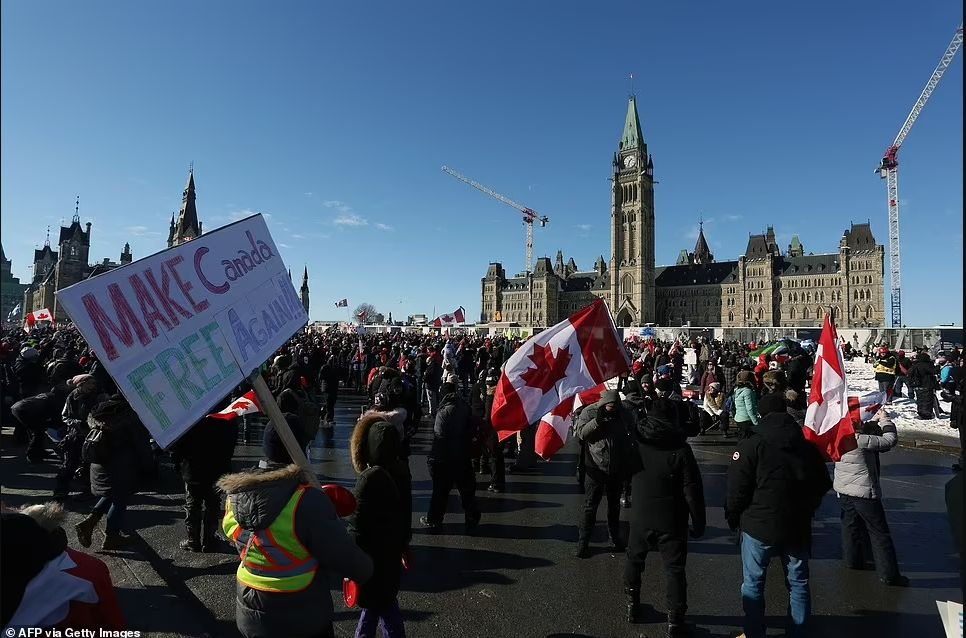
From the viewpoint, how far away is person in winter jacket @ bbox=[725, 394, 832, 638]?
385 centimetres

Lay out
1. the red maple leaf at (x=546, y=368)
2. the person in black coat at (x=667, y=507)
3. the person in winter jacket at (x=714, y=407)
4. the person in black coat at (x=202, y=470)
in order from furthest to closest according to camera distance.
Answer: the person in winter jacket at (x=714, y=407) → the red maple leaf at (x=546, y=368) → the person in black coat at (x=202, y=470) → the person in black coat at (x=667, y=507)

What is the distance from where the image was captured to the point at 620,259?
108 m

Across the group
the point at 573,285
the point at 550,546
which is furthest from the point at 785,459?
the point at 573,285

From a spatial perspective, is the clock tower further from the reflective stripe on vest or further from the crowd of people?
the reflective stripe on vest

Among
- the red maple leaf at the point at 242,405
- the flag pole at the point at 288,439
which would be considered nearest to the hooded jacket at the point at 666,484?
the flag pole at the point at 288,439

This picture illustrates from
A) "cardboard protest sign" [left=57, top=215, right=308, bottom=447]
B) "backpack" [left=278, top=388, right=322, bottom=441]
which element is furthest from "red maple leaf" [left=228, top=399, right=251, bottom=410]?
"cardboard protest sign" [left=57, top=215, right=308, bottom=447]

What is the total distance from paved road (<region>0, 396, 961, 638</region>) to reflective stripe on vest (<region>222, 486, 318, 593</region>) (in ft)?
6.17

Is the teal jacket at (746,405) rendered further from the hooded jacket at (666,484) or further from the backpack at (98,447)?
the backpack at (98,447)

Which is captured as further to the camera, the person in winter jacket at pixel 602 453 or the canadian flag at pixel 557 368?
the canadian flag at pixel 557 368

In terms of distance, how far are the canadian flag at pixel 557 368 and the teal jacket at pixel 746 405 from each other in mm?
3104

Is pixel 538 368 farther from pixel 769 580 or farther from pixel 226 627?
pixel 226 627

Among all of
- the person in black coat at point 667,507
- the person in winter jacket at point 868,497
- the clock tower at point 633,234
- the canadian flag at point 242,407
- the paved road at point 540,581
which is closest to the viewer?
the person in black coat at point 667,507

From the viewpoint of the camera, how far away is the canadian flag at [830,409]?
5211 mm

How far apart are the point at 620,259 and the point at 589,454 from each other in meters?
107
